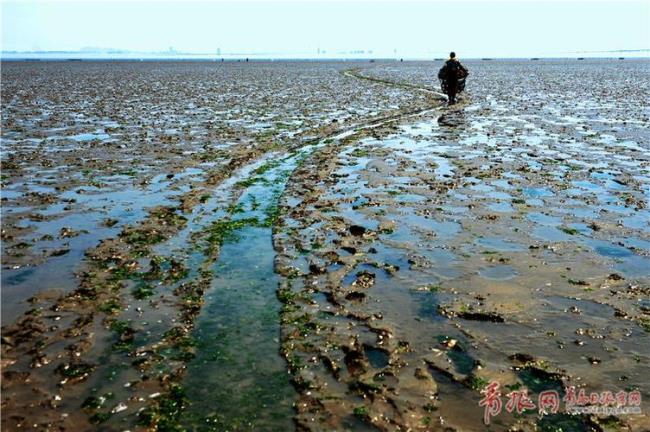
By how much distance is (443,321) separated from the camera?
6938 mm

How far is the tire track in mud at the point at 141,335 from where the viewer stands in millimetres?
5055

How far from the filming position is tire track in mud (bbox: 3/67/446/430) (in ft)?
16.6

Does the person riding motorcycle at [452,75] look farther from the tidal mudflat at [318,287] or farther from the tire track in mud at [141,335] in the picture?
the tire track in mud at [141,335]

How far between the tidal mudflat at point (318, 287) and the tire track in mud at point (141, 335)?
3cm

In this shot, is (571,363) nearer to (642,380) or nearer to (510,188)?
(642,380)

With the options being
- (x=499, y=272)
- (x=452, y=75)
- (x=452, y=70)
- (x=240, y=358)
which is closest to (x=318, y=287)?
(x=240, y=358)

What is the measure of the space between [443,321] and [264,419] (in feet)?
10.1

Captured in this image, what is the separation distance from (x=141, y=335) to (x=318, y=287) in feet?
9.05

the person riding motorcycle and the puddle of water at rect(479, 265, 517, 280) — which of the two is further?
the person riding motorcycle

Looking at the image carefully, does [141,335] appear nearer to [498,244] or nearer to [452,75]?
[498,244]

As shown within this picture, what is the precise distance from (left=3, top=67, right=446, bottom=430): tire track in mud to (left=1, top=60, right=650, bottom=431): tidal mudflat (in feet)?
0.09

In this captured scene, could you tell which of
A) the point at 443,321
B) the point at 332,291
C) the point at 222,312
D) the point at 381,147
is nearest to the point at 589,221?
the point at 443,321

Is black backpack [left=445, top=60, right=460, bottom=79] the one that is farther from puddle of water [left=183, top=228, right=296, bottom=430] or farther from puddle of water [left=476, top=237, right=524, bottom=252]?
puddle of water [left=183, top=228, right=296, bottom=430]

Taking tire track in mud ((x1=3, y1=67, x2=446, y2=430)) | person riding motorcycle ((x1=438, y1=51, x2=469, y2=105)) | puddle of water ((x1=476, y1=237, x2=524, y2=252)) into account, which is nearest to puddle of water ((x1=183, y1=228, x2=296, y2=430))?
tire track in mud ((x1=3, y1=67, x2=446, y2=430))
